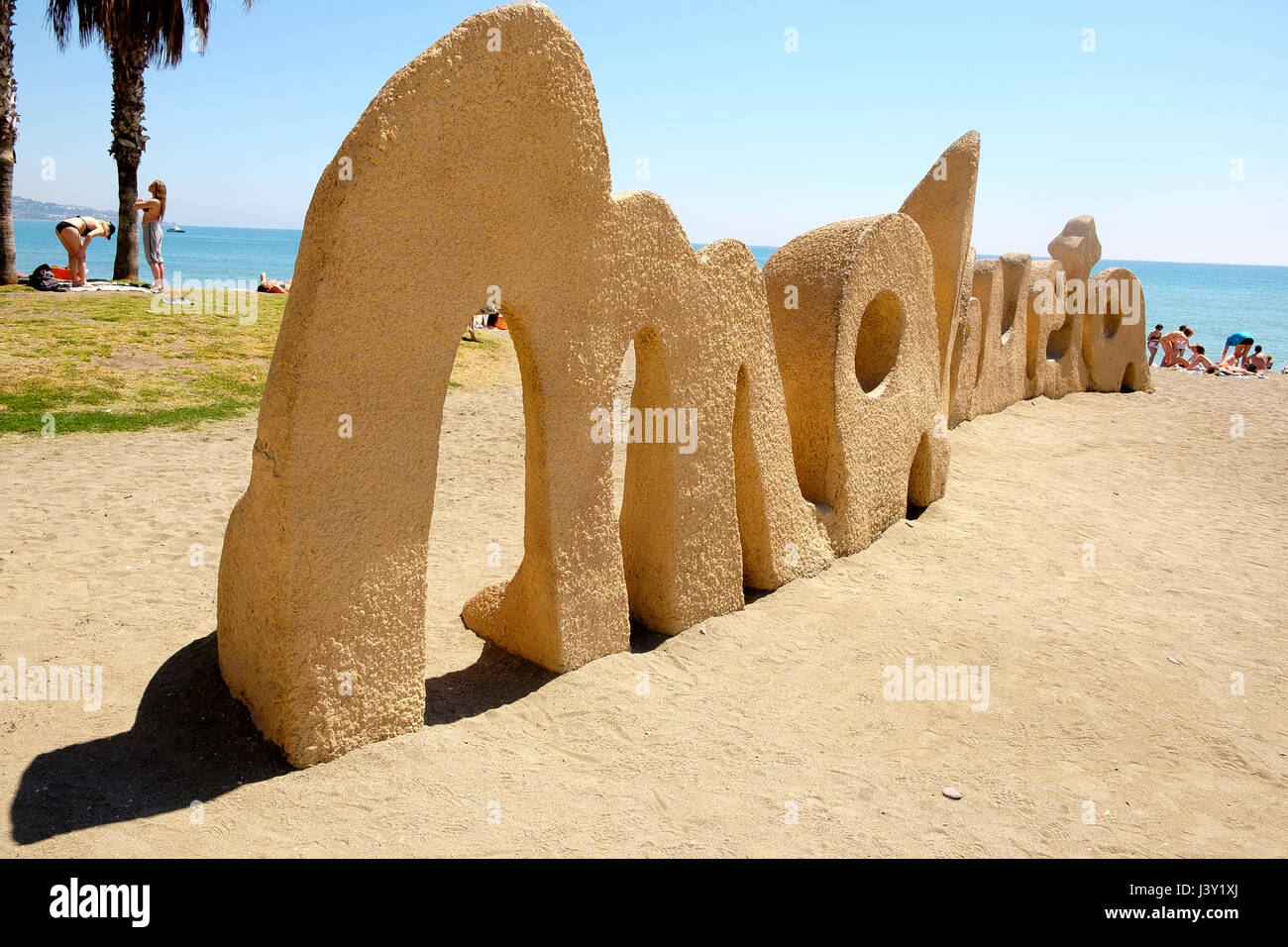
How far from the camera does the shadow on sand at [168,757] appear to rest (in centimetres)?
336

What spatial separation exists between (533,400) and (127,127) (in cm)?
1430

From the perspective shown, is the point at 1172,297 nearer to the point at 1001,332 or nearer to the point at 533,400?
→ the point at 1001,332

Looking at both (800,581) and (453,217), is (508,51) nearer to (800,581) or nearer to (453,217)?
(453,217)

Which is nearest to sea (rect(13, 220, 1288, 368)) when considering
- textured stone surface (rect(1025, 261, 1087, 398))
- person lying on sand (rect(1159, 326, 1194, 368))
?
person lying on sand (rect(1159, 326, 1194, 368))

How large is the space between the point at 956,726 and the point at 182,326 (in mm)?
10456

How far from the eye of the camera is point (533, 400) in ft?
14.1

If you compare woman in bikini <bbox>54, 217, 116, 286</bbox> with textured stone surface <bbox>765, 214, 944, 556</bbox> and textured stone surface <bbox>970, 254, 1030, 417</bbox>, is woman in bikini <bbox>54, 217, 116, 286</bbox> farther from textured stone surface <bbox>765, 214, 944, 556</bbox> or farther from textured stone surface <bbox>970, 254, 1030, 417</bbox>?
textured stone surface <bbox>970, 254, 1030, 417</bbox>

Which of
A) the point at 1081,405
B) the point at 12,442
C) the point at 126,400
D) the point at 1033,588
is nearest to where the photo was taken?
the point at 1033,588

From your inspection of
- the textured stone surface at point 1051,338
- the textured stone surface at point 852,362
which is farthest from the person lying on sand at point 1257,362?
the textured stone surface at point 852,362

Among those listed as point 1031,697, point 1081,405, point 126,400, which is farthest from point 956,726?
point 1081,405

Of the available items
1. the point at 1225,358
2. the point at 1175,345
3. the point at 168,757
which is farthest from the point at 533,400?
the point at 1175,345

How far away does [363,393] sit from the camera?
11.7 ft

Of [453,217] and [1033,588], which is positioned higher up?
[453,217]

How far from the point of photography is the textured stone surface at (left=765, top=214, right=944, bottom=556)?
6234 millimetres
